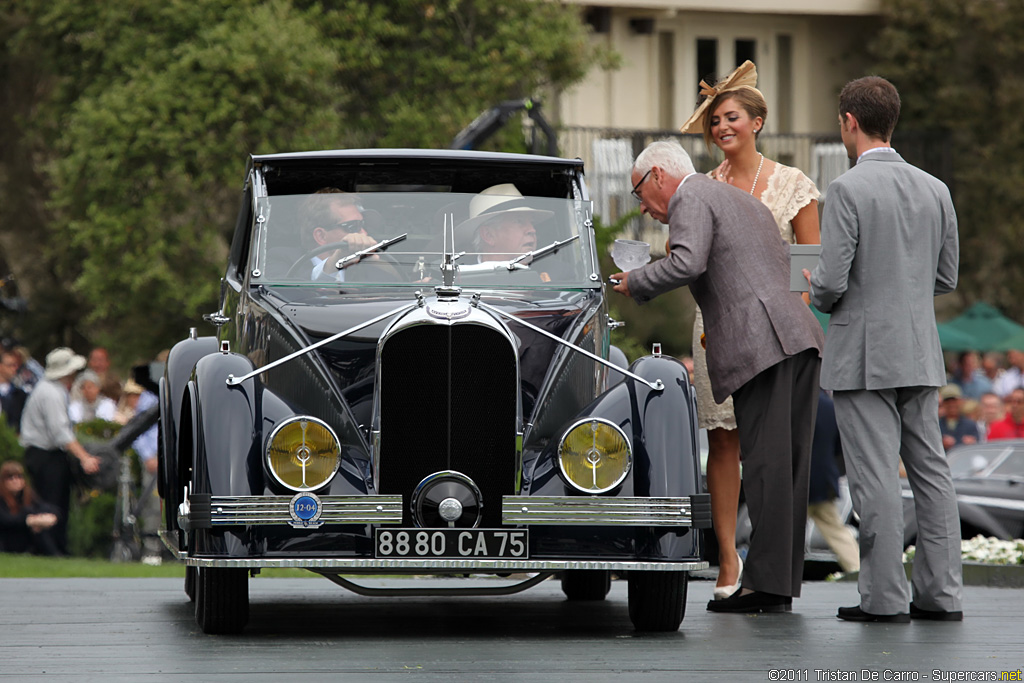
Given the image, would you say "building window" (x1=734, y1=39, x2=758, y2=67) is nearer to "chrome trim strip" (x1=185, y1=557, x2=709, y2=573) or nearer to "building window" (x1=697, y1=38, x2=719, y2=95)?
"building window" (x1=697, y1=38, x2=719, y2=95)

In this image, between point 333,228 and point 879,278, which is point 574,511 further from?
point 333,228

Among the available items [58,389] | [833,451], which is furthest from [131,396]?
[833,451]

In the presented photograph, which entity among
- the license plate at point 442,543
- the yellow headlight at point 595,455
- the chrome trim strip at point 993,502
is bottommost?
the chrome trim strip at point 993,502

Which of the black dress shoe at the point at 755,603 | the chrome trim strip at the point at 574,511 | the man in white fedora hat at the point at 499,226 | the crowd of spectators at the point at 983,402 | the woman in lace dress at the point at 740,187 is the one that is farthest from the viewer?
the crowd of spectators at the point at 983,402

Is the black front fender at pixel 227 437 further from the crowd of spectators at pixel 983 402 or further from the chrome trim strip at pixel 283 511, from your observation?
the crowd of spectators at pixel 983 402

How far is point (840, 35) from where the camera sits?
2911 cm

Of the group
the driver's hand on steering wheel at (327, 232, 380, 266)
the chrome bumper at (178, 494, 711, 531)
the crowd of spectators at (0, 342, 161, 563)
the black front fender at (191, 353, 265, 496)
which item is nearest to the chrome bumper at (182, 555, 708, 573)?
the chrome bumper at (178, 494, 711, 531)

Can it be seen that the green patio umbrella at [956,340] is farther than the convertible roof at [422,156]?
Yes

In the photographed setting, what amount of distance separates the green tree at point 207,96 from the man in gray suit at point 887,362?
13.2 metres

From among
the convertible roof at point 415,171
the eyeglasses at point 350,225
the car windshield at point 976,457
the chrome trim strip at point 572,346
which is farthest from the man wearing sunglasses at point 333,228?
the car windshield at point 976,457

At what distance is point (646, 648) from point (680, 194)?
216cm

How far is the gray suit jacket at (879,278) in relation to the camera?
21.9ft

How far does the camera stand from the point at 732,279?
716cm

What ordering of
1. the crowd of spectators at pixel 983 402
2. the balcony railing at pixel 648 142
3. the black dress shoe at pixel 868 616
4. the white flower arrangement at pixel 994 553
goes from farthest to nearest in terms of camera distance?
the balcony railing at pixel 648 142 < the crowd of spectators at pixel 983 402 < the white flower arrangement at pixel 994 553 < the black dress shoe at pixel 868 616
